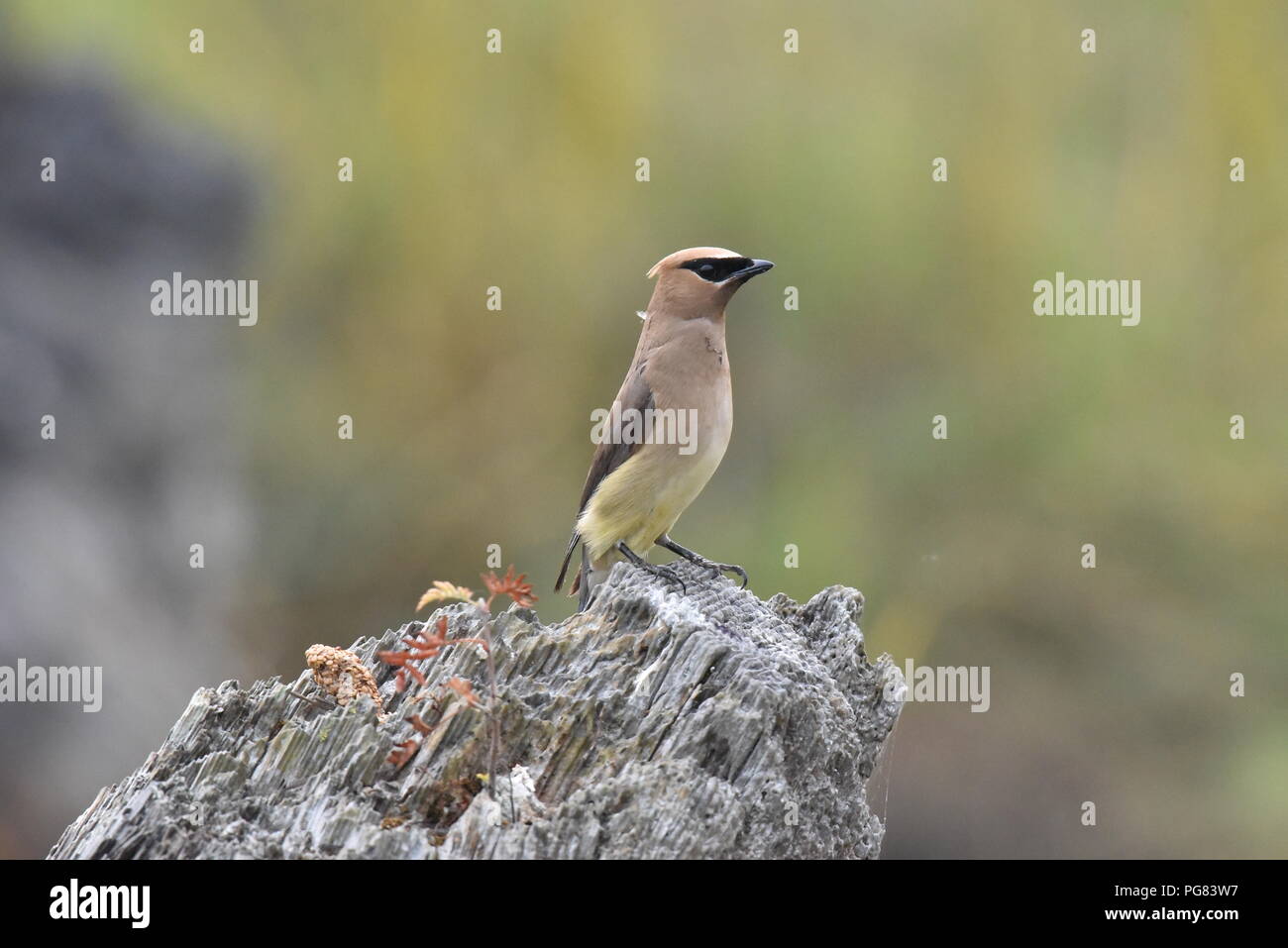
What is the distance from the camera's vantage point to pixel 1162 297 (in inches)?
491

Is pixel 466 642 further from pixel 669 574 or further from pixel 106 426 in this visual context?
pixel 106 426

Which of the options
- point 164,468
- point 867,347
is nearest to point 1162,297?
point 867,347

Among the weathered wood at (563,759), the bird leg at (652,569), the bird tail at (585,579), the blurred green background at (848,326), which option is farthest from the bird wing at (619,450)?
the blurred green background at (848,326)

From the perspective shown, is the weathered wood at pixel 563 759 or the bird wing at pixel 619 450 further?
the bird wing at pixel 619 450

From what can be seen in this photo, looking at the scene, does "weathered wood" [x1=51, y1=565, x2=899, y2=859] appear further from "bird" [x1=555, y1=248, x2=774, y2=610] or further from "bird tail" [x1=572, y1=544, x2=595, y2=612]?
"bird tail" [x1=572, y1=544, x2=595, y2=612]

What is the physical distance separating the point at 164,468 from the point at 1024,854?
24.6 ft

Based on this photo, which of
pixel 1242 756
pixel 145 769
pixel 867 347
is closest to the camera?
pixel 145 769

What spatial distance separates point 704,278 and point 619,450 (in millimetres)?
954

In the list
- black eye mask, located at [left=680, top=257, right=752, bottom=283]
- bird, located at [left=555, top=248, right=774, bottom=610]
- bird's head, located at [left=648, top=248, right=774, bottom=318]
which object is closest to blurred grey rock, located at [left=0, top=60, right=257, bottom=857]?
bird, located at [left=555, top=248, right=774, bottom=610]

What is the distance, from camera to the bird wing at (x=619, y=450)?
6645 millimetres

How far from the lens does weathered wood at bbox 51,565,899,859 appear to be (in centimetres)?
366

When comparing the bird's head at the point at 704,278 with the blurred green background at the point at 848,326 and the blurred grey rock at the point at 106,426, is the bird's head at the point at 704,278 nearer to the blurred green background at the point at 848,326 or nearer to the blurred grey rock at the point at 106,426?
the blurred green background at the point at 848,326
